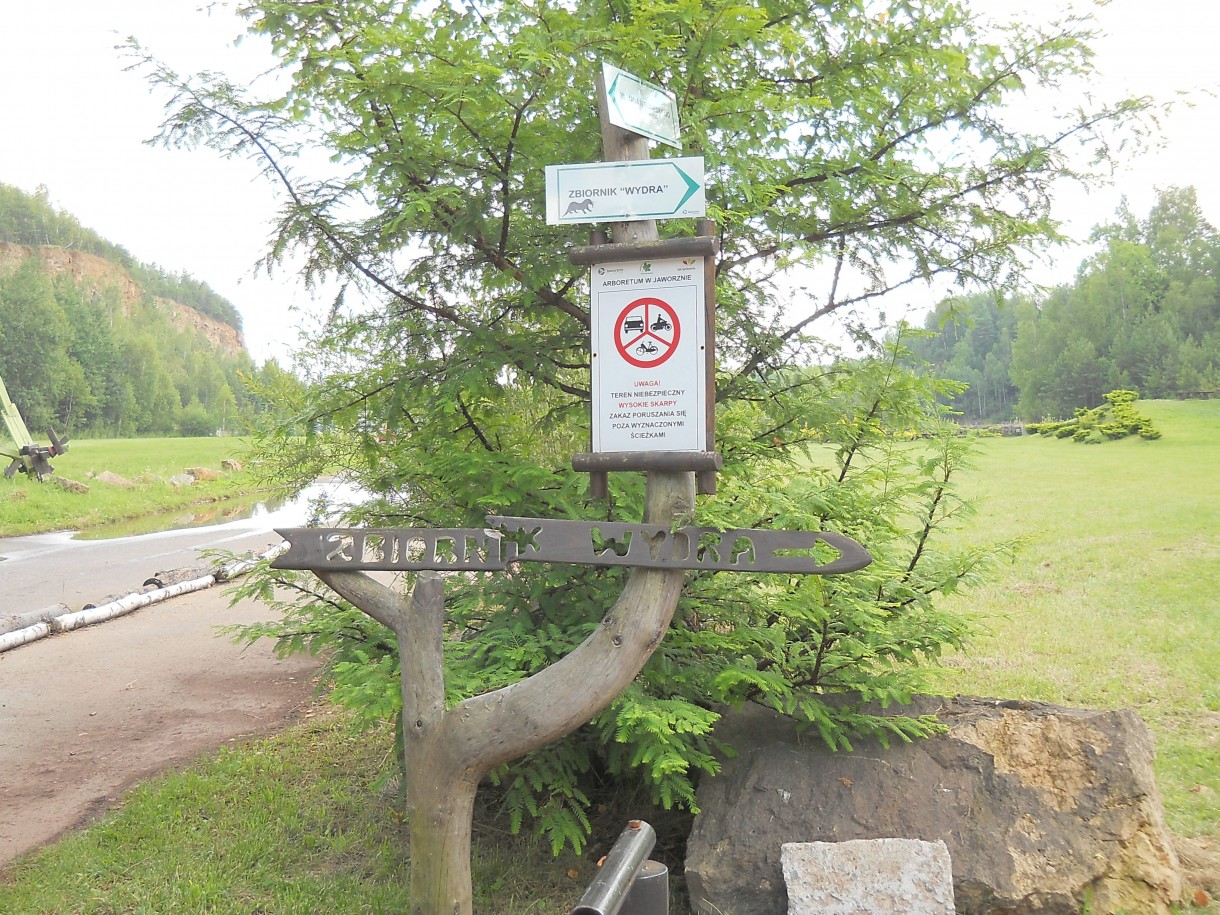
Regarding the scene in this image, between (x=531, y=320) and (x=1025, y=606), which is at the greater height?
(x=531, y=320)

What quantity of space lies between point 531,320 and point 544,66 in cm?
151

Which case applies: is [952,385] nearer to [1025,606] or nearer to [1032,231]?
[1032,231]

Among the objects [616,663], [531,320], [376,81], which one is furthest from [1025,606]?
[376,81]

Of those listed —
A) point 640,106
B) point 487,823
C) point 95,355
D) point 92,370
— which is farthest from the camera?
point 95,355

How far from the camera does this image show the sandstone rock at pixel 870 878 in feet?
11.4

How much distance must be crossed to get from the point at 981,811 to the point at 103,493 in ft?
81.6

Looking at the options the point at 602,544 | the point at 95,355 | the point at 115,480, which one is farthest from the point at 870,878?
the point at 95,355

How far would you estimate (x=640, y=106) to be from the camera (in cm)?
360

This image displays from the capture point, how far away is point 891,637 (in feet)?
13.5

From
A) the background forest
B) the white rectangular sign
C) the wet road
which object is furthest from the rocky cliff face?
the white rectangular sign

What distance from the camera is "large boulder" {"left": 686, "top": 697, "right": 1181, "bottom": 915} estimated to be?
3.65 m

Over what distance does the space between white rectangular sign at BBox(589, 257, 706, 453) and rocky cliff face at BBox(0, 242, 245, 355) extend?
72.2 metres

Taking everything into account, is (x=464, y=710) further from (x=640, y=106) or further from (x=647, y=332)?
(x=640, y=106)

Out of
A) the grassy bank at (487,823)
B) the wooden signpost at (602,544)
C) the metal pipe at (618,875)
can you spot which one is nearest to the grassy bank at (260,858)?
the grassy bank at (487,823)
